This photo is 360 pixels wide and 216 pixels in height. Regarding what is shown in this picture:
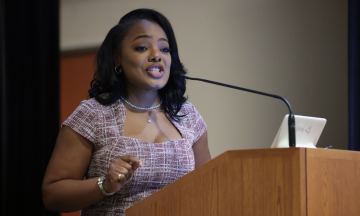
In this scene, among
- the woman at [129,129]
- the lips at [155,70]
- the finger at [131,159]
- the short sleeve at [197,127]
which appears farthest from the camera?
the short sleeve at [197,127]

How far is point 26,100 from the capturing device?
122 inches

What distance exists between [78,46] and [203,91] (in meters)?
1.28

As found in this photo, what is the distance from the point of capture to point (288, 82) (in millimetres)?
2781

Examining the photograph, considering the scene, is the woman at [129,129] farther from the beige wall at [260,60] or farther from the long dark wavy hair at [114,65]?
the beige wall at [260,60]

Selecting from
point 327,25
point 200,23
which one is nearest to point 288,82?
point 327,25

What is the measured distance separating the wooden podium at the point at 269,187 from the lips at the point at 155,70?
0.59m

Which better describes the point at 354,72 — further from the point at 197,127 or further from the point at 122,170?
the point at 122,170

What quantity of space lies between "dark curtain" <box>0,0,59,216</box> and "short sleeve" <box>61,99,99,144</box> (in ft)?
6.07

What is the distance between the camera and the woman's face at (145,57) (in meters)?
1.50


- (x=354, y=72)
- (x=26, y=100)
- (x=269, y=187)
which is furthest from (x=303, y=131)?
(x=26, y=100)

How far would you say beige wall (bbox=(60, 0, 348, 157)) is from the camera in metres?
2.66

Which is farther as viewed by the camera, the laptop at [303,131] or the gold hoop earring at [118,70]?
the gold hoop earring at [118,70]

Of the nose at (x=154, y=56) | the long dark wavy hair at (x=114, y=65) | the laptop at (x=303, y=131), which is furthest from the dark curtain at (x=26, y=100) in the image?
the laptop at (x=303, y=131)

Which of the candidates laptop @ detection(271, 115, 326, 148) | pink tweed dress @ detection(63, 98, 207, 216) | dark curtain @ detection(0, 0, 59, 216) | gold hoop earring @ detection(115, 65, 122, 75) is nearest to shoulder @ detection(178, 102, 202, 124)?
pink tweed dress @ detection(63, 98, 207, 216)
